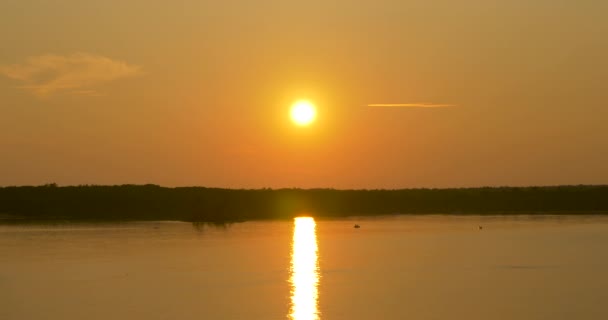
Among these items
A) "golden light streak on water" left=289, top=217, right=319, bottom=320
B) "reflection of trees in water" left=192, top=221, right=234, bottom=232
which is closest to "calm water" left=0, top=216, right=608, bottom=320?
"golden light streak on water" left=289, top=217, right=319, bottom=320

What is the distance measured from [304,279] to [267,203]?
89777 millimetres

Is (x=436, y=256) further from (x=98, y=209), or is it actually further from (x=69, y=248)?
(x=98, y=209)

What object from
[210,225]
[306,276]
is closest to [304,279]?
[306,276]

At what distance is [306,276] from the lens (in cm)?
4138

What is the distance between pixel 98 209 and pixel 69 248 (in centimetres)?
5330

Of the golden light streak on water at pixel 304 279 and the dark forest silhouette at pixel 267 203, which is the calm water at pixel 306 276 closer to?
the golden light streak on water at pixel 304 279

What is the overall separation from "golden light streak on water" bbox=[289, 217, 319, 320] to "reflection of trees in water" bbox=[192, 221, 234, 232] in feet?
69.5

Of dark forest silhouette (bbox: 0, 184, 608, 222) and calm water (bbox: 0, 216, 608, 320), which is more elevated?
dark forest silhouette (bbox: 0, 184, 608, 222)

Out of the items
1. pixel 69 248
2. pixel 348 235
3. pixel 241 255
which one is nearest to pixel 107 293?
pixel 241 255

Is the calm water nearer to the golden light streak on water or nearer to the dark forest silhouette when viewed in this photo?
the golden light streak on water

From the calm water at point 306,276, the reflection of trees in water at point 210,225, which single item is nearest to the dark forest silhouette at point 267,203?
the reflection of trees in water at point 210,225

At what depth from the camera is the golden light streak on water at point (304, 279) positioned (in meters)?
30.4

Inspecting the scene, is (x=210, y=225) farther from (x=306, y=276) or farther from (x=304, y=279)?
(x=304, y=279)

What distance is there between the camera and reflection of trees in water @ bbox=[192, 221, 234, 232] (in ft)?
290
